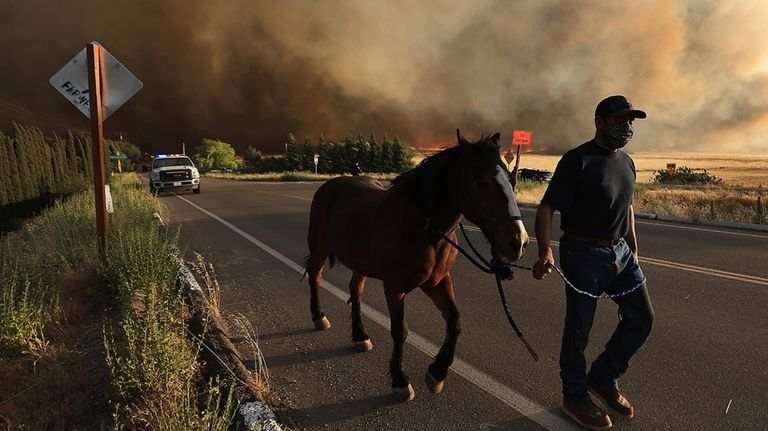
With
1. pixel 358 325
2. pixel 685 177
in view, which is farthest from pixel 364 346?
pixel 685 177

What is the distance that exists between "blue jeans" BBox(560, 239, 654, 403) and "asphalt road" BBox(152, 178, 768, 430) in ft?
1.14

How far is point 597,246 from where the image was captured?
270 cm

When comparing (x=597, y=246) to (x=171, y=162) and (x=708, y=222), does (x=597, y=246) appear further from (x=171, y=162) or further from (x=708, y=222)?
(x=171, y=162)

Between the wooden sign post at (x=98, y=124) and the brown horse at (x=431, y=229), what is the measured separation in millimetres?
3718

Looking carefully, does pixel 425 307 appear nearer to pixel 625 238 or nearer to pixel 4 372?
pixel 625 238

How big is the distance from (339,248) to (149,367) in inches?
69.4

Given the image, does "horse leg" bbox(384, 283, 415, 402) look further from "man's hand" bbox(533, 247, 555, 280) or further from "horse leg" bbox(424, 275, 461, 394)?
"man's hand" bbox(533, 247, 555, 280)

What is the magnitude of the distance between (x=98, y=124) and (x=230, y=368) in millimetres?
4132

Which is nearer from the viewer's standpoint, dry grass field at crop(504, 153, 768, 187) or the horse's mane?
the horse's mane

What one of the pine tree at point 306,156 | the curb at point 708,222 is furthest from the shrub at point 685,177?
the pine tree at point 306,156

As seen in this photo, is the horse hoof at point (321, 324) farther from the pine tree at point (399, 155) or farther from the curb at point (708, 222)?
the pine tree at point (399, 155)

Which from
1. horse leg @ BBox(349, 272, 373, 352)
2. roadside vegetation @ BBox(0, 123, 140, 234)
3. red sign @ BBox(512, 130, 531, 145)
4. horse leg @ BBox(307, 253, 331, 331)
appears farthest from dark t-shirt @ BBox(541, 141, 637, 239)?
roadside vegetation @ BBox(0, 123, 140, 234)

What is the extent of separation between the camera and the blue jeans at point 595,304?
2.69 m

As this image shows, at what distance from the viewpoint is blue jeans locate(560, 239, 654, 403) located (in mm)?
2691
